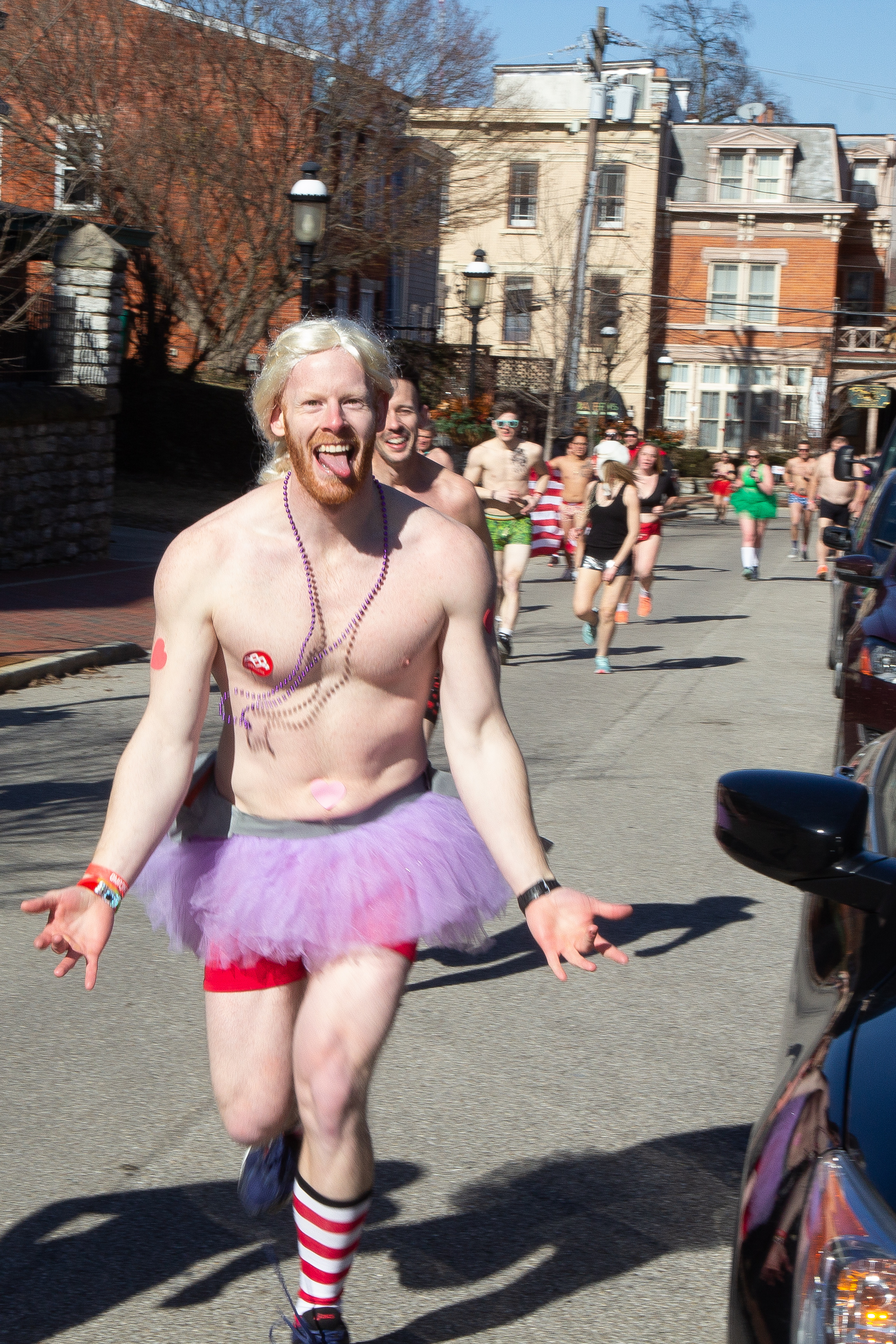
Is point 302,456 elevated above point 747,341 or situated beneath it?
situated beneath

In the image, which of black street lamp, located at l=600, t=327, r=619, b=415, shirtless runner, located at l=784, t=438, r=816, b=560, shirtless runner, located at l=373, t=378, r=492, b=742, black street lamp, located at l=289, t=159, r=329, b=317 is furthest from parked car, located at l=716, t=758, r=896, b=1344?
black street lamp, located at l=600, t=327, r=619, b=415

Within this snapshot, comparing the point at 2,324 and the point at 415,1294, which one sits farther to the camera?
the point at 2,324

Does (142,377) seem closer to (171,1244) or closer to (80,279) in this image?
(80,279)

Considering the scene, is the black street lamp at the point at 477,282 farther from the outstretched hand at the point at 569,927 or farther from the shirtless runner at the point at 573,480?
the outstretched hand at the point at 569,927

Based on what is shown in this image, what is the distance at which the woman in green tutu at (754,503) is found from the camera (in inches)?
830

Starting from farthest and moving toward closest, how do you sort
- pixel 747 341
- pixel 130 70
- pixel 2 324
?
1. pixel 747 341
2. pixel 130 70
3. pixel 2 324

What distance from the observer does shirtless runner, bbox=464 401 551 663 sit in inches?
504

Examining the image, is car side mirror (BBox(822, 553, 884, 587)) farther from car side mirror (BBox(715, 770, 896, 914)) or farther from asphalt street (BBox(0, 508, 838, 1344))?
car side mirror (BBox(715, 770, 896, 914))

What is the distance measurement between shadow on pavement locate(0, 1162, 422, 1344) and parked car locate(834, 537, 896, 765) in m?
3.86

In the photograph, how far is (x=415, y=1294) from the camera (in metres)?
3.20

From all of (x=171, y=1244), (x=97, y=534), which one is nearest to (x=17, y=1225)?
(x=171, y=1244)

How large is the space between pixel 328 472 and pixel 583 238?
33.1 meters

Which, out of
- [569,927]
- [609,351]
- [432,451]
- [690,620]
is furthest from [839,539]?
[609,351]

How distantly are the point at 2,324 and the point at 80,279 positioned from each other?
4.67 meters
